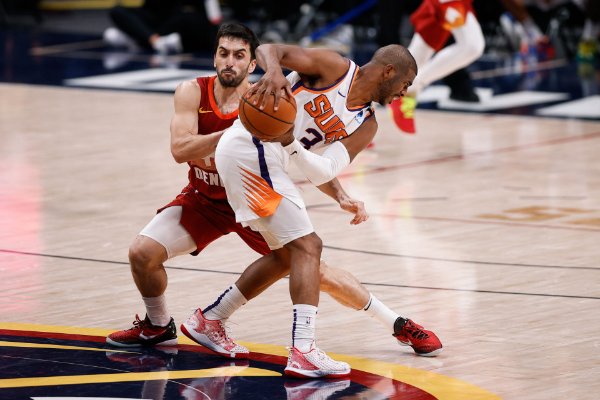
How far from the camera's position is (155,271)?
20.7 ft

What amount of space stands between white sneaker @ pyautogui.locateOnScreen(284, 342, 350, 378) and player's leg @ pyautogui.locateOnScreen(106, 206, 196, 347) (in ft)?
2.58

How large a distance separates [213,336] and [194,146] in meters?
0.83

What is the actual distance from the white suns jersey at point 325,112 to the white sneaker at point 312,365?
3.45ft

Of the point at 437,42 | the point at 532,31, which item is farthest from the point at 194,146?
the point at 532,31

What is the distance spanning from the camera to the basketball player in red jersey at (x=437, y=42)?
12109 millimetres

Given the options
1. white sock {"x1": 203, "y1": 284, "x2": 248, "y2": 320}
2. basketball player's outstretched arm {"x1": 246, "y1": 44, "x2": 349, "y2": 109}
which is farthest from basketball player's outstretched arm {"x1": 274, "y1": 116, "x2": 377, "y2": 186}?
white sock {"x1": 203, "y1": 284, "x2": 248, "y2": 320}

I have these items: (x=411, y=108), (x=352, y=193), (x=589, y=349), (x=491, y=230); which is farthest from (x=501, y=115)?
(x=589, y=349)

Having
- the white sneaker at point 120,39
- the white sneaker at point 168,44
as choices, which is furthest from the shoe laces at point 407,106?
the white sneaker at point 120,39

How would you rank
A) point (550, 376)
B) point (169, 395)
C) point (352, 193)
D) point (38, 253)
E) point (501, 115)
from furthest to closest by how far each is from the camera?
1. point (501, 115)
2. point (352, 193)
3. point (38, 253)
4. point (550, 376)
5. point (169, 395)

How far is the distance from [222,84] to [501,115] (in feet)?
27.2

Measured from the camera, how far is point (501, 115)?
563 inches

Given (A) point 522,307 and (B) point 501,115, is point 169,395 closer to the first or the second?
(A) point 522,307

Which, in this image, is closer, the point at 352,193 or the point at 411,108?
the point at 352,193

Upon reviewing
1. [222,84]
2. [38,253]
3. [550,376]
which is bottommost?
[550,376]
